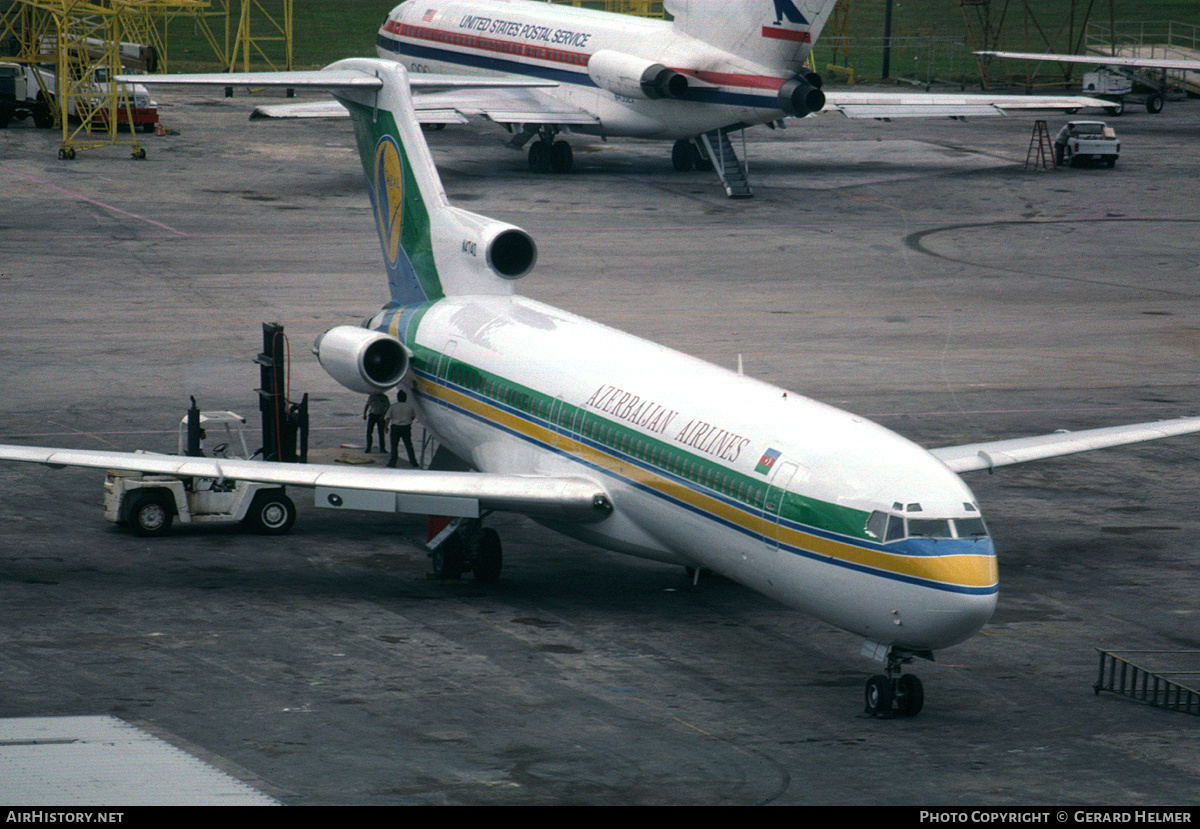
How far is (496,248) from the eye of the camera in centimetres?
2727

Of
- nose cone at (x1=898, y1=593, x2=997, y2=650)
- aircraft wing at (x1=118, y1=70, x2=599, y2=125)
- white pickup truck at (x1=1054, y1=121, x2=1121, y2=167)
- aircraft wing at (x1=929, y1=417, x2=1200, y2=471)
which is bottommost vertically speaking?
nose cone at (x1=898, y1=593, x2=997, y2=650)

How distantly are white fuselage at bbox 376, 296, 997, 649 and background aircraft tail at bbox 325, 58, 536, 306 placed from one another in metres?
0.66

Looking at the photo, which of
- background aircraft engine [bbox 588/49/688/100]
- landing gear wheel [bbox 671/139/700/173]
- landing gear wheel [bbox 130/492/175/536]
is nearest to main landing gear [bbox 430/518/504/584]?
landing gear wheel [bbox 130/492/175/536]

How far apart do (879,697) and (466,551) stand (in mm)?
7111

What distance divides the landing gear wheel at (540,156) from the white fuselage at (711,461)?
31312mm

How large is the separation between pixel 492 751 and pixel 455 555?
652cm

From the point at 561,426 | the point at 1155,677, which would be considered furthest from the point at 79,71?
the point at 1155,677

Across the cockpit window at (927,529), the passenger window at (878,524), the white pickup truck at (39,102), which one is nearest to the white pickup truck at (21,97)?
the white pickup truck at (39,102)

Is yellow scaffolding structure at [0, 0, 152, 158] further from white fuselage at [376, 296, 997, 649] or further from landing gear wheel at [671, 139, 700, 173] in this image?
white fuselage at [376, 296, 997, 649]

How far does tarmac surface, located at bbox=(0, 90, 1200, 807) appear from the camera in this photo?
694 inches

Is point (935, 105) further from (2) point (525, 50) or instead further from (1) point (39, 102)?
(1) point (39, 102)

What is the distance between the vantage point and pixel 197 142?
209 ft

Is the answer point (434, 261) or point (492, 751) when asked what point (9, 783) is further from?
point (434, 261)
